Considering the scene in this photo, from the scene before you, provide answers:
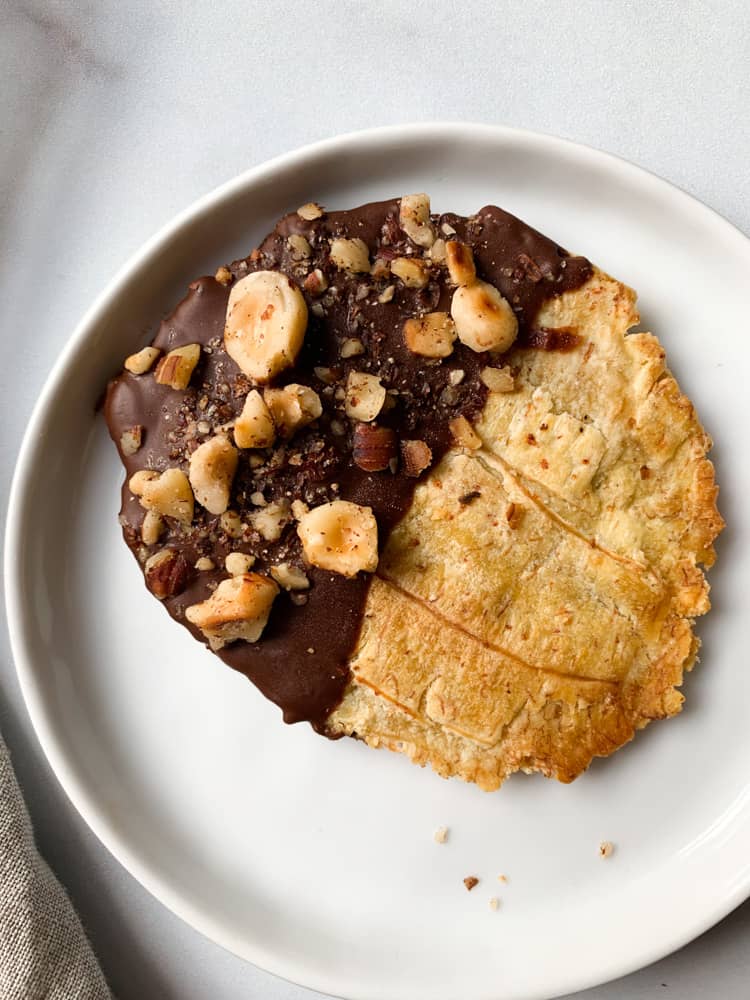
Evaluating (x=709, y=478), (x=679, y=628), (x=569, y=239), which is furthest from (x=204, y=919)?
(x=569, y=239)

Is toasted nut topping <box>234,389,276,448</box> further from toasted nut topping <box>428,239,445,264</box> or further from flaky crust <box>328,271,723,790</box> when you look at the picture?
toasted nut topping <box>428,239,445,264</box>

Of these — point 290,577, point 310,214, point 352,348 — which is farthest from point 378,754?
point 310,214

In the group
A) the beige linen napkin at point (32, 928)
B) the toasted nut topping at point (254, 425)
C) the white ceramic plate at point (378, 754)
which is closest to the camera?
the toasted nut topping at point (254, 425)

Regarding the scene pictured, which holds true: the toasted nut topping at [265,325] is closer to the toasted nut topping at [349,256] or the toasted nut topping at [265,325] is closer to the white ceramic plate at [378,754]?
the toasted nut topping at [349,256]

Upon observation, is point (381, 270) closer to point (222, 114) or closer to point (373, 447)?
point (373, 447)

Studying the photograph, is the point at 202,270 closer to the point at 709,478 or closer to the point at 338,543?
the point at 338,543

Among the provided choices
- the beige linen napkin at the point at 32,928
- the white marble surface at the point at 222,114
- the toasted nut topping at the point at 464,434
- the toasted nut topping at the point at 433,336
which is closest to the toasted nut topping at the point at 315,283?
the toasted nut topping at the point at 433,336

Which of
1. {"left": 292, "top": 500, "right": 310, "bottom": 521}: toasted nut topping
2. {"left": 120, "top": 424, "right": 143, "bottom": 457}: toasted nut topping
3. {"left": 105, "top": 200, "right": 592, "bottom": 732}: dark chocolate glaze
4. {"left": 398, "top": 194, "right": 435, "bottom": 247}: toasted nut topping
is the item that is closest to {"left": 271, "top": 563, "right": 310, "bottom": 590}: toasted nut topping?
{"left": 105, "top": 200, "right": 592, "bottom": 732}: dark chocolate glaze
